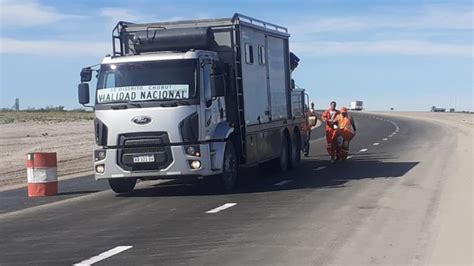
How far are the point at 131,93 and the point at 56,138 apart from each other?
102ft

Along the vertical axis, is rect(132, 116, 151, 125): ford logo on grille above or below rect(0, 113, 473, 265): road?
above

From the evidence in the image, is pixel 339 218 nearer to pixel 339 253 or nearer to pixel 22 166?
pixel 339 253

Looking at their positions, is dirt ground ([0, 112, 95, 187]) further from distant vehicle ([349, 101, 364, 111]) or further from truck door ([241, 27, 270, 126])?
distant vehicle ([349, 101, 364, 111])

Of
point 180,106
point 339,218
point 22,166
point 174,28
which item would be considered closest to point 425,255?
point 339,218

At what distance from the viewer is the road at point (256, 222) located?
384 inches

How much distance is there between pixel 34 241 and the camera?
37.1 ft

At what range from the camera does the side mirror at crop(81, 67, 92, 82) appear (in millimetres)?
16703

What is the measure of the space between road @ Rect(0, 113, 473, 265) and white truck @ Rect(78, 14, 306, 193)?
0.66 meters

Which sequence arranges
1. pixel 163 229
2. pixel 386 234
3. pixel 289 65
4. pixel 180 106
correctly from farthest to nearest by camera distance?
pixel 289 65
pixel 180 106
pixel 163 229
pixel 386 234

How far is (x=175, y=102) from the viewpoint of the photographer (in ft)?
51.8

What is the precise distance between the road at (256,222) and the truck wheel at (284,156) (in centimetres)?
72

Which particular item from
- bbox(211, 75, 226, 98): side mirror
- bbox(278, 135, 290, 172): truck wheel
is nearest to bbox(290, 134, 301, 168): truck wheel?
bbox(278, 135, 290, 172): truck wheel

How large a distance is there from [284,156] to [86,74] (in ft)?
21.5

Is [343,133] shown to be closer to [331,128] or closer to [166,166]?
[331,128]
